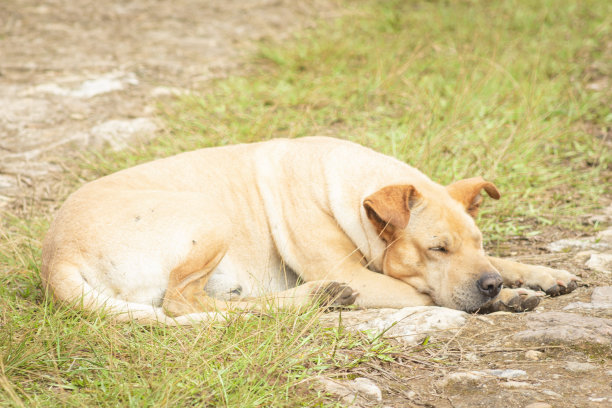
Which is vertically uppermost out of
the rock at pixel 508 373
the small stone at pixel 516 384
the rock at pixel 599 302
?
the small stone at pixel 516 384

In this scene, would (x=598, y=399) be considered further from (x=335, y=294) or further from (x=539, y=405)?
(x=335, y=294)

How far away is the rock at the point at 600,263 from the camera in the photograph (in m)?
4.32

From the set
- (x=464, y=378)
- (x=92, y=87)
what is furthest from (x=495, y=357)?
(x=92, y=87)

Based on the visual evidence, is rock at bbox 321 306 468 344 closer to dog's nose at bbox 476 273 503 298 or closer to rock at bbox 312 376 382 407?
dog's nose at bbox 476 273 503 298

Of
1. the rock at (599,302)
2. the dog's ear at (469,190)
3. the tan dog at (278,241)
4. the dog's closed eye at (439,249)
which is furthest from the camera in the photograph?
the dog's ear at (469,190)

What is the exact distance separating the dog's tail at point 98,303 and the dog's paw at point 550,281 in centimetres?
204

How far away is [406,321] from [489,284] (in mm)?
561

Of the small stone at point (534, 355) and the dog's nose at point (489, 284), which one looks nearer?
the small stone at point (534, 355)

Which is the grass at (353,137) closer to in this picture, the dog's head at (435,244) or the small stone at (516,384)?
the small stone at (516,384)

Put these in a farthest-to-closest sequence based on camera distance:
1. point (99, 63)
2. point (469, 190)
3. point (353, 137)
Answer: point (99, 63) < point (353, 137) < point (469, 190)

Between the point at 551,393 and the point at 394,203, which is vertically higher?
the point at 394,203

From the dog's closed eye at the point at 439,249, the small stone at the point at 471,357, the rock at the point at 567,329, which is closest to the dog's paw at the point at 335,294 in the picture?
the dog's closed eye at the point at 439,249

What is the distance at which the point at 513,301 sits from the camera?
3807mm

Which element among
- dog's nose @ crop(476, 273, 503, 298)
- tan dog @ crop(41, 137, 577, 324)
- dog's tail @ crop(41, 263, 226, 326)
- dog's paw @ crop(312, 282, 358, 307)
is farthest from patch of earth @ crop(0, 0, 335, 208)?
dog's nose @ crop(476, 273, 503, 298)
